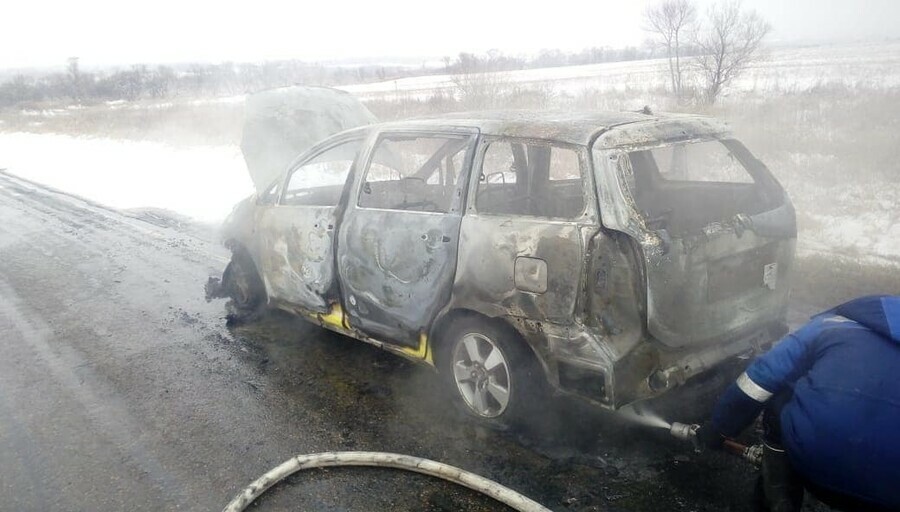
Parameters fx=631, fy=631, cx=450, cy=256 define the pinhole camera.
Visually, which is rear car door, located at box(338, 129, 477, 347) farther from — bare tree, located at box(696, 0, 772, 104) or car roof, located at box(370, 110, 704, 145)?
bare tree, located at box(696, 0, 772, 104)

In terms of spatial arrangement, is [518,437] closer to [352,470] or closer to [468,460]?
[468,460]

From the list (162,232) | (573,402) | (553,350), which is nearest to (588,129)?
(553,350)

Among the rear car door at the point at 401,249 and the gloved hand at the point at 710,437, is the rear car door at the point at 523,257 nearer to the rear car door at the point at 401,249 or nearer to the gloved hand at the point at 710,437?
the rear car door at the point at 401,249

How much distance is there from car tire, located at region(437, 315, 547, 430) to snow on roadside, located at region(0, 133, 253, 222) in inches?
306

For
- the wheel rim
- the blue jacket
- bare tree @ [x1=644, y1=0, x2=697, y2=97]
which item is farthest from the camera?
bare tree @ [x1=644, y1=0, x2=697, y2=97]

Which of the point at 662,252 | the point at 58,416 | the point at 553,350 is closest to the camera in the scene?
the point at 662,252

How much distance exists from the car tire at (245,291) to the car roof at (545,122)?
7.87 ft

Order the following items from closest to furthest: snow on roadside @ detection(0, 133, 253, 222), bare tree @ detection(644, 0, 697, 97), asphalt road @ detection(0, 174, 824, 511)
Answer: asphalt road @ detection(0, 174, 824, 511)
snow on roadside @ detection(0, 133, 253, 222)
bare tree @ detection(644, 0, 697, 97)

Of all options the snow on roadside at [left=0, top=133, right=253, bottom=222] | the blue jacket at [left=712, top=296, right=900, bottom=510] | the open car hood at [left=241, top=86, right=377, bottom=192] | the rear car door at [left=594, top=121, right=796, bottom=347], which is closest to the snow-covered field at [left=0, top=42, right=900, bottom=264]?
the snow on roadside at [left=0, top=133, right=253, bottom=222]

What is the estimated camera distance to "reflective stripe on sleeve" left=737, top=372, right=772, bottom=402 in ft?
7.57

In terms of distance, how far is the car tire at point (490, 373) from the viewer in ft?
11.4

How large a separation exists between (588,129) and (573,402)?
1657 mm

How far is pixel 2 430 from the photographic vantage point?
159 inches

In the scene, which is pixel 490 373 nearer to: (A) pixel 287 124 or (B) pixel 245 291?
(B) pixel 245 291
